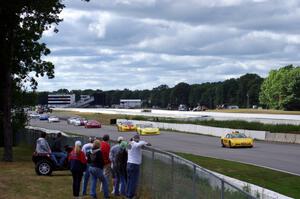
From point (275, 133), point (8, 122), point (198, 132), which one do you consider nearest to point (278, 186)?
point (8, 122)

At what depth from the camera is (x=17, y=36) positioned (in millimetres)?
31156

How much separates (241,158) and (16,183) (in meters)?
14.7

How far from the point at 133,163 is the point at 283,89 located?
5387 inches

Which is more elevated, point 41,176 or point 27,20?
point 27,20

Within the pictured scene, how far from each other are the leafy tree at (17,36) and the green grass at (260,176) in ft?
34.9

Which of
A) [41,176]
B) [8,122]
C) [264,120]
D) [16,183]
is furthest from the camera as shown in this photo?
[264,120]

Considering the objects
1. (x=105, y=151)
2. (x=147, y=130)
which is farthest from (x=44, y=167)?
(x=147, y=130)

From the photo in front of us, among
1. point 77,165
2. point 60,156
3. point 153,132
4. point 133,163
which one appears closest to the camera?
point 133,163

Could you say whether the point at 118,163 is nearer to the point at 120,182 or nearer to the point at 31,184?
the point at 120,182

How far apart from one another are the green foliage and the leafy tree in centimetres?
11485

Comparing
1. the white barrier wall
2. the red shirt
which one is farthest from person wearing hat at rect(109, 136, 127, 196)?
the white barrier wall

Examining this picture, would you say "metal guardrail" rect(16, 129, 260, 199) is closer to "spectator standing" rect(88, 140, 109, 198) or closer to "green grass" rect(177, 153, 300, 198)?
"spectator standing" rect(88, 140, 109, 198)

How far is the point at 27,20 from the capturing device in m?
30.9

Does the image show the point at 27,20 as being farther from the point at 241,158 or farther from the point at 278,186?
the point at 278,186
